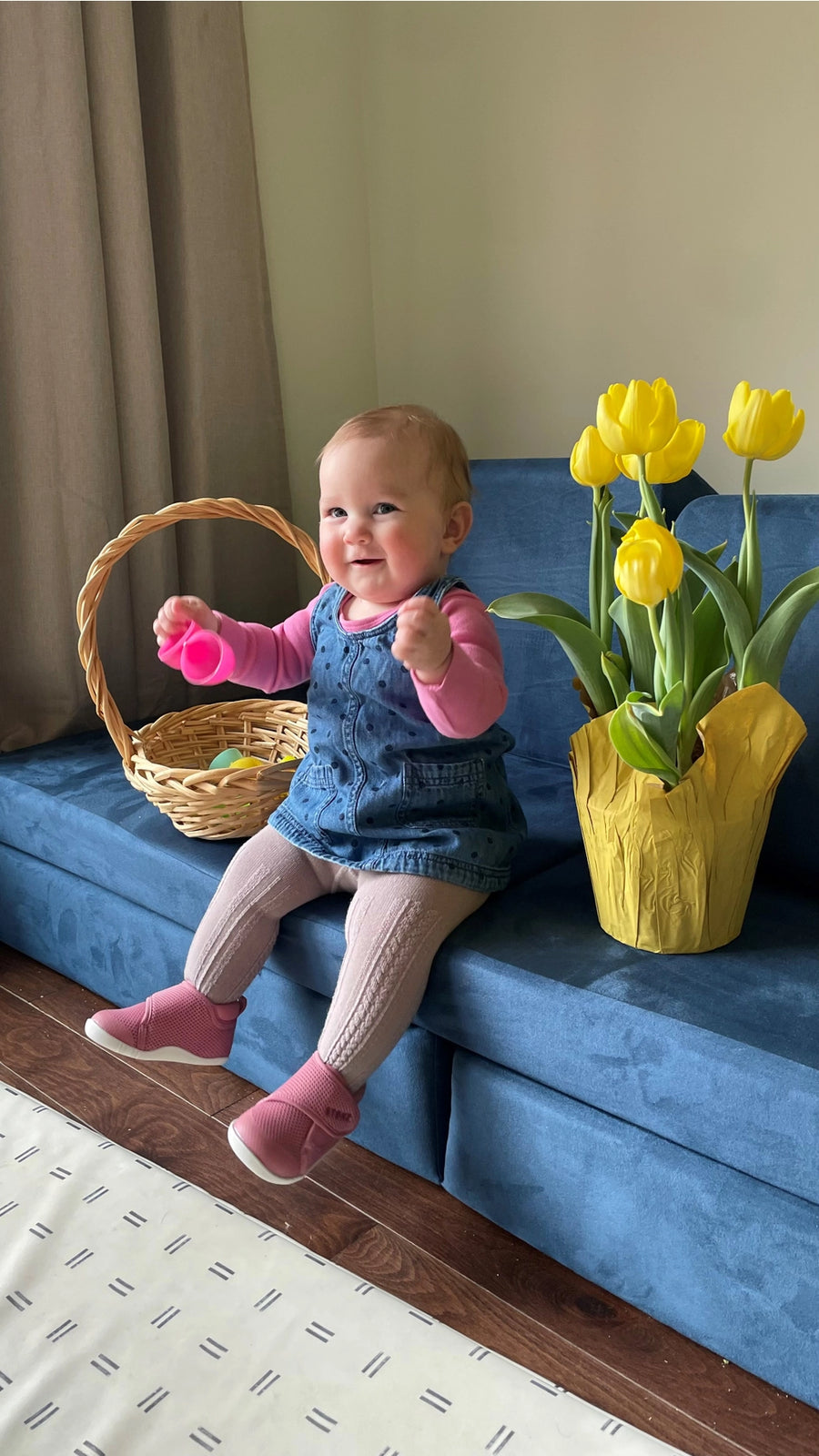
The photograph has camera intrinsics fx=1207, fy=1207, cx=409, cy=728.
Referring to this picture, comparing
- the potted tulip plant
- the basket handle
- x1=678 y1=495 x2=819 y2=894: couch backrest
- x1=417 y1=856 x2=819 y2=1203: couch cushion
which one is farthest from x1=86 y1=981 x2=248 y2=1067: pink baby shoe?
x1=678 y1=495 x2=819 y2=894: couch backrest

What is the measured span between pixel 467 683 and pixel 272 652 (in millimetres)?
429

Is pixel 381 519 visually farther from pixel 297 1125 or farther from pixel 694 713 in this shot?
pixel 297 1125

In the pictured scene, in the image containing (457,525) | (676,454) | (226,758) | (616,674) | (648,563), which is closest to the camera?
(648,563)

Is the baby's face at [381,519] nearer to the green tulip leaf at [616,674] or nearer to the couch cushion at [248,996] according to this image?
the green tulip leaf at [616,674]

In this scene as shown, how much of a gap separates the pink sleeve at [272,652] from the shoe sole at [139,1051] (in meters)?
0.49

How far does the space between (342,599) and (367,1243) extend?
0.76 metres

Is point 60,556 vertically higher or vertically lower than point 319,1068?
higher

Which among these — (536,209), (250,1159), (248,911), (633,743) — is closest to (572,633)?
(633,743)

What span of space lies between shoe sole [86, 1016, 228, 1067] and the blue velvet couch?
0.39 ft

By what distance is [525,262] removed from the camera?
2133 mm

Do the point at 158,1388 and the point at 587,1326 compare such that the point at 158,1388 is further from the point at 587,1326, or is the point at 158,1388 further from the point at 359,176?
the point at 359,176

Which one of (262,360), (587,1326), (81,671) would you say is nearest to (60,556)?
(81,671)

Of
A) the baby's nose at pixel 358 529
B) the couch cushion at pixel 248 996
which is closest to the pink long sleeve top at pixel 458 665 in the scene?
the baby's nose at pixel 358 529

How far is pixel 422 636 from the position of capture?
4.01ft
